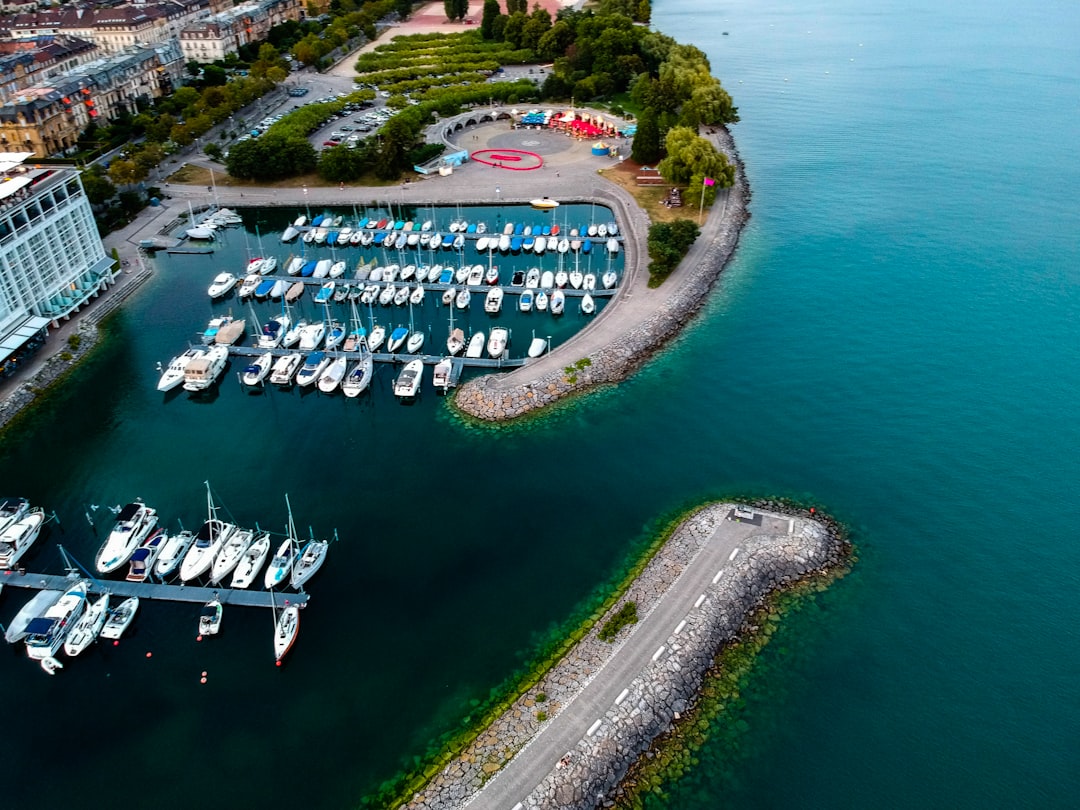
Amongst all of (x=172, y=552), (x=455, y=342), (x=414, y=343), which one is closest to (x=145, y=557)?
(x=172, y=552)

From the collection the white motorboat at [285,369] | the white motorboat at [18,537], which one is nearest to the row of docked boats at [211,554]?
the white motorboat at [18,537]

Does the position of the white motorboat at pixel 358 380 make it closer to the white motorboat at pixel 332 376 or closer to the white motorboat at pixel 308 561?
the white motorboat at pixel 332 376

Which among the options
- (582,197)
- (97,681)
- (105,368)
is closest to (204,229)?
(105,368)

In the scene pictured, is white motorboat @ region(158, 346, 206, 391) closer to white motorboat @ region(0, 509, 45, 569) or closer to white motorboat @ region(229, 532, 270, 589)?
white motorboat @ region(0, 509, 45, 569)

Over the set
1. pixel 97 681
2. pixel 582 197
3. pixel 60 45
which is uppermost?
pixel 60 45

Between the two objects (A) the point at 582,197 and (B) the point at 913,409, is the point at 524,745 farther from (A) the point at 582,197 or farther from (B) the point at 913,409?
(A) the point at 582,197

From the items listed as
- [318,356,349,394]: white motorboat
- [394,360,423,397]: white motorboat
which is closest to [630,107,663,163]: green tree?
[394,360,423,397]: white motorboat
